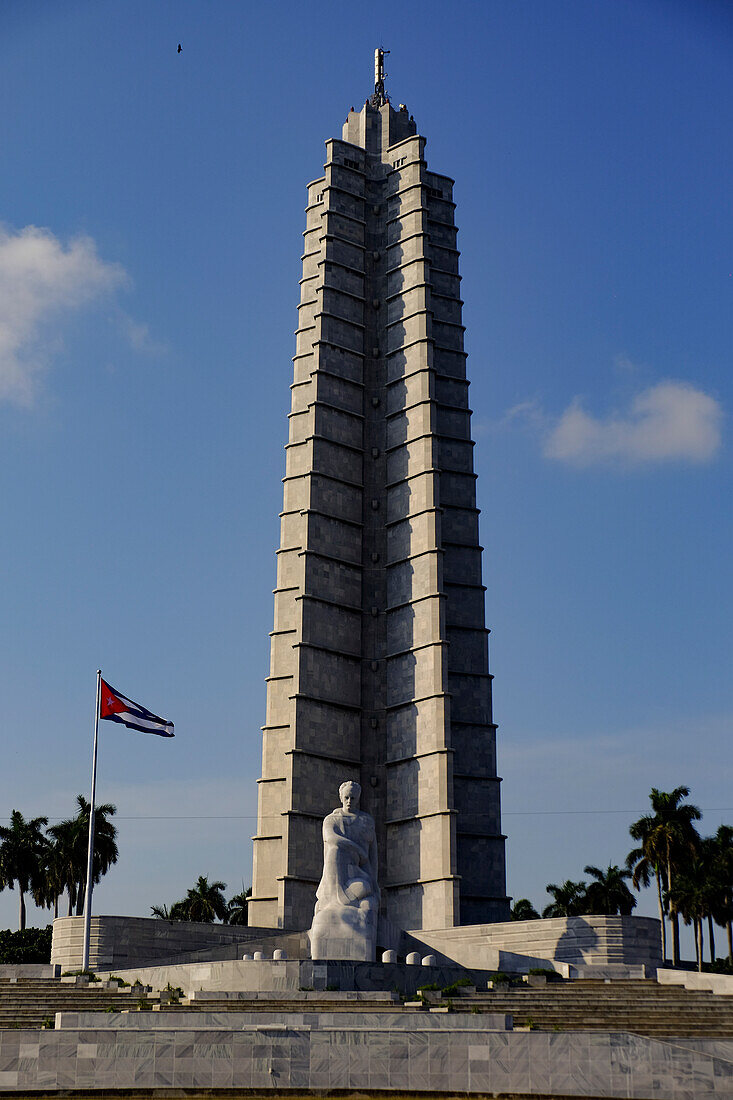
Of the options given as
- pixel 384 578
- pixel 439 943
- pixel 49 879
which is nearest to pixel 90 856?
pixel 439 943

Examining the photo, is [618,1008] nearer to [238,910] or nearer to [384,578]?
[384,578]

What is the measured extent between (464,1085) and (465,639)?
29.2 m

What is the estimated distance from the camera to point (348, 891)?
33125 mm

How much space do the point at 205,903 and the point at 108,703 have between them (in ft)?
144

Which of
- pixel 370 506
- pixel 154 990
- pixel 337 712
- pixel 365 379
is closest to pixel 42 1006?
pixel 154 990

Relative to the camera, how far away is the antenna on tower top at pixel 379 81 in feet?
200

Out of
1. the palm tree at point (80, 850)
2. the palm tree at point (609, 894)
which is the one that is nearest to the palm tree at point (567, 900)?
the palm tree at point (609, 894)

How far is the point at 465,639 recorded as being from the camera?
4800cm

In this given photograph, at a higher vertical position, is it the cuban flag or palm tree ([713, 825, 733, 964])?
the cuban flag

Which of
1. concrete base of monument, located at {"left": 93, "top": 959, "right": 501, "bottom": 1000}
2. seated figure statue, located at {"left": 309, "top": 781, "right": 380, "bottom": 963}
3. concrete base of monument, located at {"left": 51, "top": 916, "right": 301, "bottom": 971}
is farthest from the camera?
concrete base of monument, located at {"left": 51, "top": 916, "right": 301, "bottom": 971}

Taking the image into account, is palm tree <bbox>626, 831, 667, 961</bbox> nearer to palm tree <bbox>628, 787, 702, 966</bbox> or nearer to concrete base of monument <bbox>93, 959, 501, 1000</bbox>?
palm tree <bbox>628, 787, 702, 966</bbox>

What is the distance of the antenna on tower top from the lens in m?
60.9

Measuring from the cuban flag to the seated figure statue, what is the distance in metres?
6.39

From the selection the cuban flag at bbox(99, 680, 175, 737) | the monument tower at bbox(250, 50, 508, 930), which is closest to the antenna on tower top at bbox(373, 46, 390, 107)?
the monument tower at bbox(250, 50, 508, 930)
